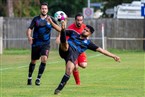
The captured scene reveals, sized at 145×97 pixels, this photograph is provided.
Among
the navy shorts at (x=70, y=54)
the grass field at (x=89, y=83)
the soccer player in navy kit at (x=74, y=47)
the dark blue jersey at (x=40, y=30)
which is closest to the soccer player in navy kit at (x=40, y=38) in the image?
the dark blue jersey at (x=40, y=30)

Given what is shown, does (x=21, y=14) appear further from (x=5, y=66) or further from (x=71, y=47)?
(x=71, y=47)

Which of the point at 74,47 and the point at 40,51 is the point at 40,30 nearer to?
the point at 40,51

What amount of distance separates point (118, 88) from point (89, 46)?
1.94 metres

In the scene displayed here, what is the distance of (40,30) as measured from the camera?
18.7 meters

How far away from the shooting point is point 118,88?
57.6ft

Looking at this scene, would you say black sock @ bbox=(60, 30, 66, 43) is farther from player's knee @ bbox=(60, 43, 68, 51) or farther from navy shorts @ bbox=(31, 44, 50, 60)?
navy shorts @ bbox=(31, 44, 50, 60)

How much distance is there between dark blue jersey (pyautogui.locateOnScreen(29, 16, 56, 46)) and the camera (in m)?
18.6

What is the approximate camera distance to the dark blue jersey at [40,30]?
18578 mm

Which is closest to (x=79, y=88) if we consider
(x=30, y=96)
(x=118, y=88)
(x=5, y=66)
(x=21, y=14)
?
(x=118, y=88)

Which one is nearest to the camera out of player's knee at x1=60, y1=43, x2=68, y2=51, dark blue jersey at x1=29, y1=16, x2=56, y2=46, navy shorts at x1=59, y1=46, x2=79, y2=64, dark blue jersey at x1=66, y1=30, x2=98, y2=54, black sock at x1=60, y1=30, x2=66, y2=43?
black sock at x1=60, y1=30, x2=66, y2=43

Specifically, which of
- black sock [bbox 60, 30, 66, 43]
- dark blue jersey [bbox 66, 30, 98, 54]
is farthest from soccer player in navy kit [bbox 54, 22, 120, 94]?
Result: black sock [bbox 60, 30, 66, 43]

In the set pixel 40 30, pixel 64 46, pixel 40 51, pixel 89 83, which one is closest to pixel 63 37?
pixel 64 46

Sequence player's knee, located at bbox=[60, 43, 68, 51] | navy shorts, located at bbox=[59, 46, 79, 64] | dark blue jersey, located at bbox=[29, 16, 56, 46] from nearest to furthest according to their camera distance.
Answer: player's knee, located at bbox=[60, 43, 68, 51] < navy shorts, located at bbox=[59, 46, 79, 64] < dark blue jersey, located at bbox=[29, 16, 56, 46]

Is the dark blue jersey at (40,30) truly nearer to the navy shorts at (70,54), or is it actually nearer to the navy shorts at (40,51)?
the navy shorts at (40,51)
